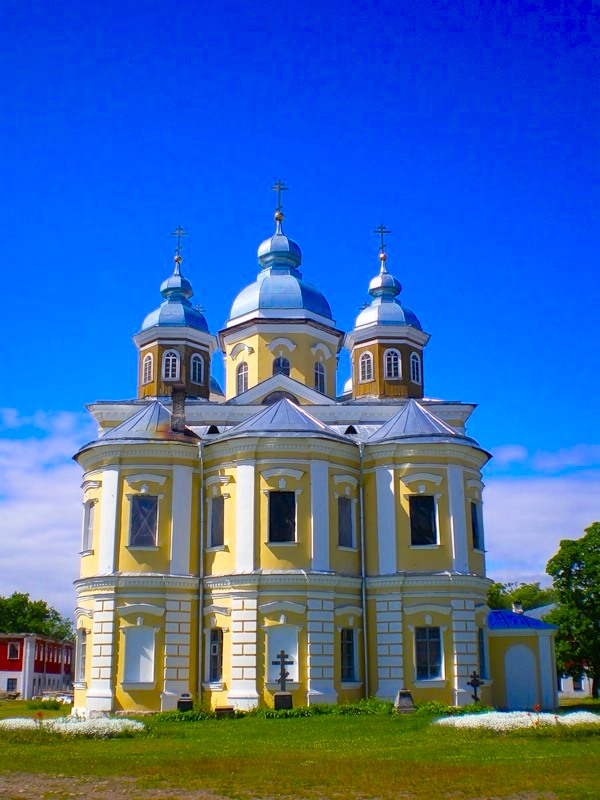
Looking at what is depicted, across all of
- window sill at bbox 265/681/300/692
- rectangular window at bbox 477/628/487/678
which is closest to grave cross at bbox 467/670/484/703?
rectangular window at bbox 477/628/487/678

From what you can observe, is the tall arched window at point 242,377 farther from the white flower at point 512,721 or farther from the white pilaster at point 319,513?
the white flower at point 512,721

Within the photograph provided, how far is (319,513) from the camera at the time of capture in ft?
97.6

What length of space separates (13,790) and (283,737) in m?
8.39

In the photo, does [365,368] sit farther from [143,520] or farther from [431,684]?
[431,684]

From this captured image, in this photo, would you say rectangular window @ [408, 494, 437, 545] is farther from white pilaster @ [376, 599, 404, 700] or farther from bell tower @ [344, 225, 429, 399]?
bell tower @ [344, 225, 429, 399]

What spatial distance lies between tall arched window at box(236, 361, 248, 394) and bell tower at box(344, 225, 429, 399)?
502 centimetres

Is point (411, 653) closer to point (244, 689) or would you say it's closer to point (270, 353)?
point (244, 689)

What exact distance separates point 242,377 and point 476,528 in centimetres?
1293

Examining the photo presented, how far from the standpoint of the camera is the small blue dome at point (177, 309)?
41.7 meters

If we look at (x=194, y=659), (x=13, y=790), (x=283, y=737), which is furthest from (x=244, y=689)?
(x=13, y=790)

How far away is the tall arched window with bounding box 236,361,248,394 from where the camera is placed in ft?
131

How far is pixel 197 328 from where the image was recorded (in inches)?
1642

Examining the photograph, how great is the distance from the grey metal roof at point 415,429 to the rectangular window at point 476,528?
2.19m

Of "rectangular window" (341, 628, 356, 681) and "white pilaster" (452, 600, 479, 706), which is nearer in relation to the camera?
"white pilaster" (452, 600, 479, 706)
